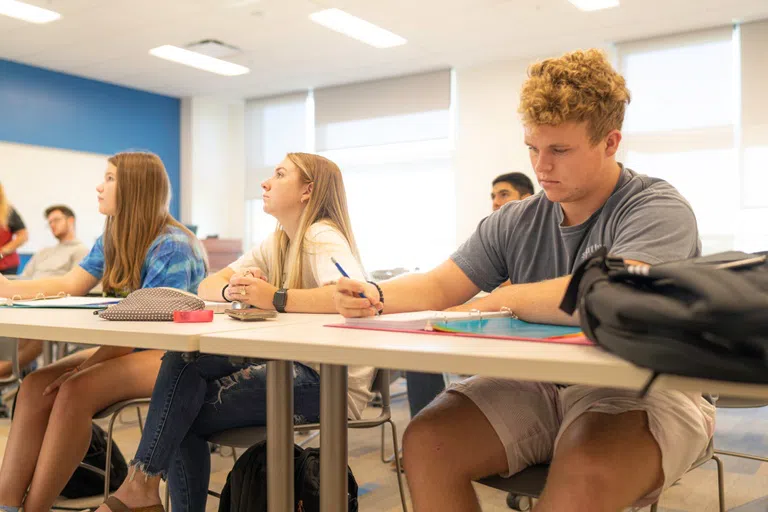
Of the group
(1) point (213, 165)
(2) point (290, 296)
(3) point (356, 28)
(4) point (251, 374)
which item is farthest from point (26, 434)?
(1) point (213, 165)

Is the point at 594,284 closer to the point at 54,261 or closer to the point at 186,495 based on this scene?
the point at 186,495

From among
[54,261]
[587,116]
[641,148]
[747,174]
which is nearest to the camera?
[587,116]

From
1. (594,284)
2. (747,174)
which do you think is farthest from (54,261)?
(747,174)

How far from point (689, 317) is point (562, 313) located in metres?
0.48

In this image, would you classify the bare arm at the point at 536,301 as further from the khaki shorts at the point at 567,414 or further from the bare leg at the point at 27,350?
the bare leg at the point at 27,350

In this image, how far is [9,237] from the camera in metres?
5.48

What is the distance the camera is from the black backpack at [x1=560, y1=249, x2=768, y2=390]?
0.72 meters

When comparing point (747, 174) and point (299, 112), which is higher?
point (299, 112)

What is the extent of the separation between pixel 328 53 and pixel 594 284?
631 cm

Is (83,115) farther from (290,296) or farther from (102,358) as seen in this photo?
(290,296)

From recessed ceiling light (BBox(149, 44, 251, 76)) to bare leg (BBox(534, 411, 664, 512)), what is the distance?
20.8 ft

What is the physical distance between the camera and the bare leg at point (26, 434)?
6.03 feet

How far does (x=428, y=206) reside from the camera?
7652 millimetres

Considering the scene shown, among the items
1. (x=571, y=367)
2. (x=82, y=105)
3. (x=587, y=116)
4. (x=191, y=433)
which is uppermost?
(x=82, y=105)
